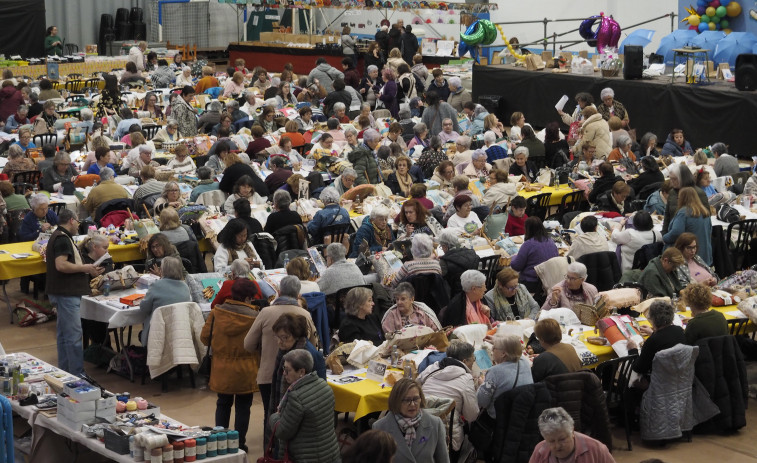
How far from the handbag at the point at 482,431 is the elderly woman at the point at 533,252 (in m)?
2.75

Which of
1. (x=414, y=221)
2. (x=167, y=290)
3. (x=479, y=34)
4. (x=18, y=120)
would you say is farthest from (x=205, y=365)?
(x=479, y=34)

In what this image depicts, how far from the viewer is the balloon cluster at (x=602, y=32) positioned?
2186 cm

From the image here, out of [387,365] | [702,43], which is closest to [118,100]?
[387,365]

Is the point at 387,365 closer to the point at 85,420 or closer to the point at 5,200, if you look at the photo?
the point at 85,420

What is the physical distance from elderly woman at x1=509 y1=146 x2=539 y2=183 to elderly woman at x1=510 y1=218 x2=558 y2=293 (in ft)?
11.8

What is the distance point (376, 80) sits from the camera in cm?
2119

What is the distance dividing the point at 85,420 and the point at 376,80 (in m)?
15.3

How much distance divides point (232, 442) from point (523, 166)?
7.66 meters

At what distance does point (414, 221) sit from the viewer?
10.2m

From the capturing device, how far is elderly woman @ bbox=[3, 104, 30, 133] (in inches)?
653

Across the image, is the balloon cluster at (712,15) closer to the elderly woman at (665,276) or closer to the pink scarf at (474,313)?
the elderly woman at (665,276)

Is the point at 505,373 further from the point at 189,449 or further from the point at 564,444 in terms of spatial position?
the point at 189,449

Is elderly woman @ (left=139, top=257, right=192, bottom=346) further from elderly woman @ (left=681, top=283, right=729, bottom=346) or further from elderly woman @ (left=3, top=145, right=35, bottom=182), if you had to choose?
elderly woman @ (left=3, top=145, right=35, bottom=182)

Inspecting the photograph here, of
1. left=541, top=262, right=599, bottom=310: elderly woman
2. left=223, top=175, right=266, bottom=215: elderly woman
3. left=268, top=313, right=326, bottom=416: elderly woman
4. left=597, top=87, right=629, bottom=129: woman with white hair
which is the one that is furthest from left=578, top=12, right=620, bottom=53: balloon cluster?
left=268, top=313, right=326, bottom=416: elderly woman
